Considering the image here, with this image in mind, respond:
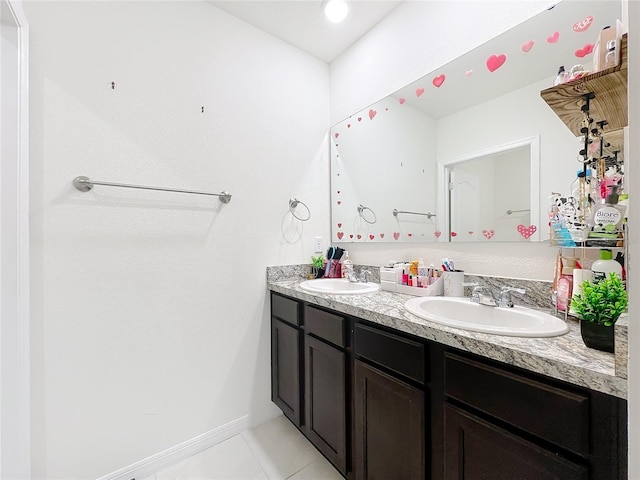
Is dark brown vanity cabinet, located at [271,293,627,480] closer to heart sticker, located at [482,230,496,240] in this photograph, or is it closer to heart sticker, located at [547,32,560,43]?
heart sticker, located at [482,230,496,240]

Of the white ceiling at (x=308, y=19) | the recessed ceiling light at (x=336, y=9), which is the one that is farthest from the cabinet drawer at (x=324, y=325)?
the white ceiling at (x=308, y=19)

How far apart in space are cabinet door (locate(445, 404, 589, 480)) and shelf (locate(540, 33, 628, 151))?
3.03 ft

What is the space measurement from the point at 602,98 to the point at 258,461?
2.02 metres

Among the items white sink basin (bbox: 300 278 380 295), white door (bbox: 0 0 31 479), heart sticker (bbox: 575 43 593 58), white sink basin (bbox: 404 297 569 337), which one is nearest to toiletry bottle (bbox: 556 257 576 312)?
white sink basin (bbox: 404 297 569 337)

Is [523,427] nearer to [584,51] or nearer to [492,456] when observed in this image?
[492,456]

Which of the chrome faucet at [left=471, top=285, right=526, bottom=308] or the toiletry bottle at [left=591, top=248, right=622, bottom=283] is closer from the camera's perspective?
the toiletry bottle at [left=591, top=248, right=622, bottom=283]

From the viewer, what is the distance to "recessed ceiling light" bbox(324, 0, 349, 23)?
151 centimetres

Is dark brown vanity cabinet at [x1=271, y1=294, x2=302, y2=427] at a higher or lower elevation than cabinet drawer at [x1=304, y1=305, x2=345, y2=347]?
lower

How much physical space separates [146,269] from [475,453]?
4.95ft

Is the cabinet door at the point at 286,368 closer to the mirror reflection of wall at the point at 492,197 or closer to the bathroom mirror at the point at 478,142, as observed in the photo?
the bathroom mirror at the point at 478,142

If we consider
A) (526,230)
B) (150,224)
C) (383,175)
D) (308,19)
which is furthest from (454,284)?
(308,19)

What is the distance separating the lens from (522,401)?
27.1 inches

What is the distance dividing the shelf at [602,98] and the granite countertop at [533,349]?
63cm

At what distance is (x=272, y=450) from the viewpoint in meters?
1.54
